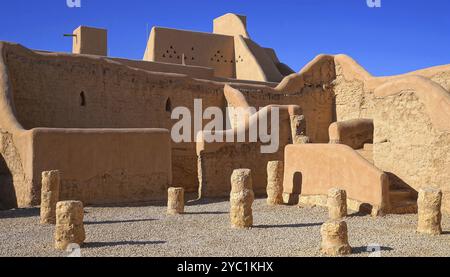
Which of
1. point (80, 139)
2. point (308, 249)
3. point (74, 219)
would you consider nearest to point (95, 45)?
point (80, 139)

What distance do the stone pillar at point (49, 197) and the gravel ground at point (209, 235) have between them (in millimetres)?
286

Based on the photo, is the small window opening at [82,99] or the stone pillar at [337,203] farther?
the small window opening at [82,99]

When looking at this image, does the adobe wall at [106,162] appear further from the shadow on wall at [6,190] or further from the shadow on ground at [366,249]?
the shadow on ground at [366,249]

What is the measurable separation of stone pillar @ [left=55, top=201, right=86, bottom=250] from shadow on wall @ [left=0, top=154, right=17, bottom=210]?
5.14 metres

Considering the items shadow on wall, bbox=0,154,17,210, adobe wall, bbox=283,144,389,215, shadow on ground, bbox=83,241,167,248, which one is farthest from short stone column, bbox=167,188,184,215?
shadow on wall, bbox=0,154,17,210

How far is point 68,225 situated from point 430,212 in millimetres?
6487

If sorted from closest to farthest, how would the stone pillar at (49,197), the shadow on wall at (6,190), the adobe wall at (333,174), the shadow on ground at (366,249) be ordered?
the shadow on ground at (366,249) < the stone pillar at (49,197) < the adobe wall at (333,174) < the shadow on wall at (6,190)

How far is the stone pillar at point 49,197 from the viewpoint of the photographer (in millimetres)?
10453

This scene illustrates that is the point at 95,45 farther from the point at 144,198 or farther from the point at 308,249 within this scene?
the point at 308,249

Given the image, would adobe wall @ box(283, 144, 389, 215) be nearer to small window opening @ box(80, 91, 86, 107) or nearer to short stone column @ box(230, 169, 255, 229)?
short stone column @ box(230, 169, 255, 229)

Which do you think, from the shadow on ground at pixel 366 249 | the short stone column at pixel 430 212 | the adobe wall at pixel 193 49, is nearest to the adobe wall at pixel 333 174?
the short stone column at pixel 430 212

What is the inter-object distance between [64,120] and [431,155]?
11.0 metres

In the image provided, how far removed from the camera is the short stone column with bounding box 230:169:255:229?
32.2ft

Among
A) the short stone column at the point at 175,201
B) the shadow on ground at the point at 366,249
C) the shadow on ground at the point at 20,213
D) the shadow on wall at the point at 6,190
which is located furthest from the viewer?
the shadow on wall at the point at 6,190
